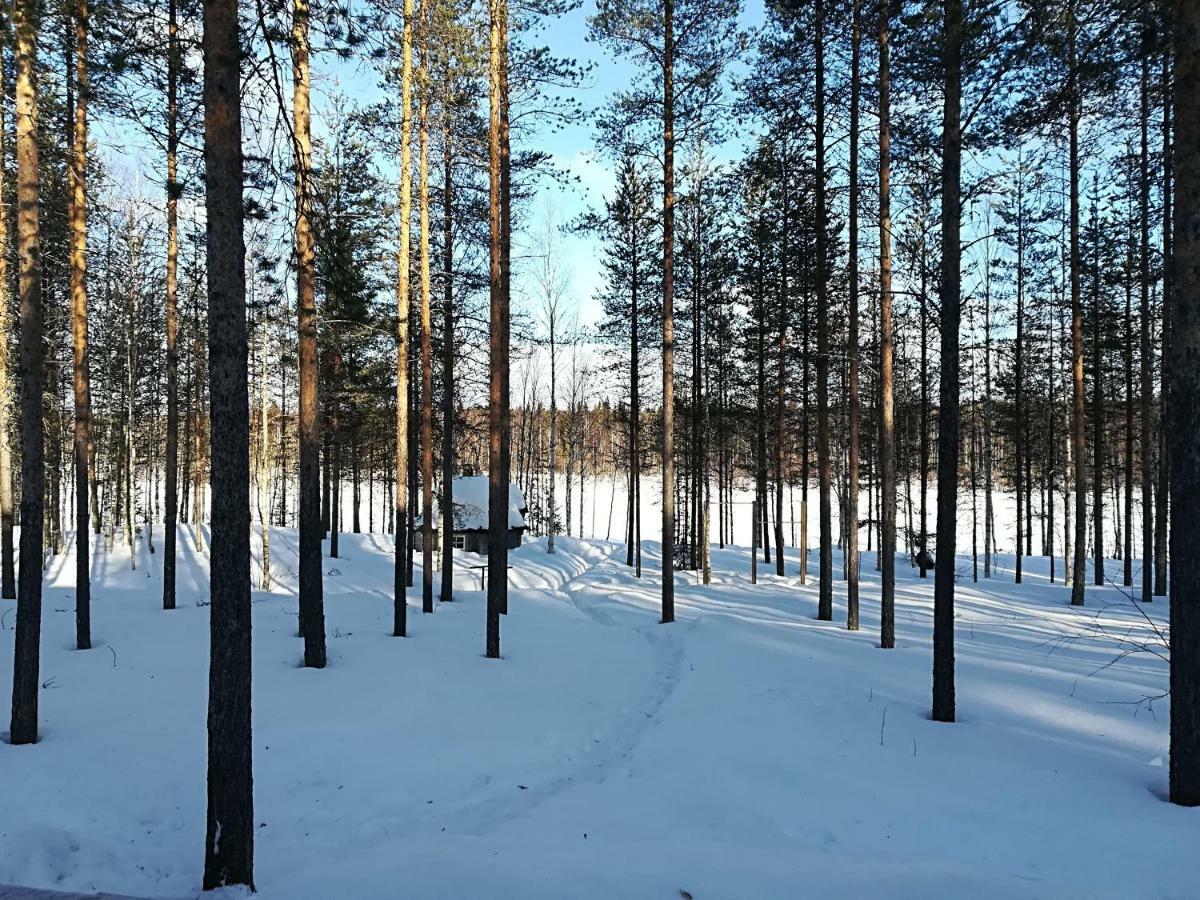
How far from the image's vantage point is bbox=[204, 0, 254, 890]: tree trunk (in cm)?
434

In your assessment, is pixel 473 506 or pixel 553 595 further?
pixel 473 506

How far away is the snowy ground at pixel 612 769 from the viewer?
15.1 feet

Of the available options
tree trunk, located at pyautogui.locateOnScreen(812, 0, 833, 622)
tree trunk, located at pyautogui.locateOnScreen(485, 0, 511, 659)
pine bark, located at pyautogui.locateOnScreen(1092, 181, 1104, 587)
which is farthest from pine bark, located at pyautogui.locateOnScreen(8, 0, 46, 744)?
pine bark, located at pyautogui.locateOnScreen(1092, 181, 1104, 587)

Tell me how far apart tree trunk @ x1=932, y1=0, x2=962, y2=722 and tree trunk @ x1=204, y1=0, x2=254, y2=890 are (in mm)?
6756

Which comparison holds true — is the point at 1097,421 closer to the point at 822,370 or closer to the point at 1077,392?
the point at 1077,392

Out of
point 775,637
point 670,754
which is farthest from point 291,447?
point 670,754

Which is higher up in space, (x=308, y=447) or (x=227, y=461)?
(x=308, y=447)

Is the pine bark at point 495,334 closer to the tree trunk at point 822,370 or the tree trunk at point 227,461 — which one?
the tree trunk at point 227,461

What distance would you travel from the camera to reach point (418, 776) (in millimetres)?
6699

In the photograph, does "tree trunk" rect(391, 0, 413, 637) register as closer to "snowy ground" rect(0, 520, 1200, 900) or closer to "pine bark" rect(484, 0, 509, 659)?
"pine bark" rect(484, 0, 509, 659)

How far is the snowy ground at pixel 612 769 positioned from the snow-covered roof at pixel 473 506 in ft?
61.9

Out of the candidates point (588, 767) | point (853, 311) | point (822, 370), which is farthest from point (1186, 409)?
point (822, 370)

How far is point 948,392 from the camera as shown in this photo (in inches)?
295

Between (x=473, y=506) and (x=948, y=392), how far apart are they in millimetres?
27236
